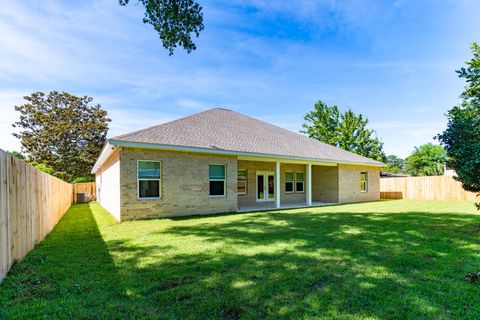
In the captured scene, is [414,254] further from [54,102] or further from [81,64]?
[54,102]

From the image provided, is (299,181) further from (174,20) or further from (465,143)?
(174,20)

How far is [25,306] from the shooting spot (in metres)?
3.26

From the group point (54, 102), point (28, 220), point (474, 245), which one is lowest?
point (474, 245)

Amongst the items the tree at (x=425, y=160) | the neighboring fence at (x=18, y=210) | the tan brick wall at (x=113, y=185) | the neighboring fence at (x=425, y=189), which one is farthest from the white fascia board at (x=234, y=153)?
the tree at (x=425, y=160)

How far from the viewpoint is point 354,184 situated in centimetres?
1989

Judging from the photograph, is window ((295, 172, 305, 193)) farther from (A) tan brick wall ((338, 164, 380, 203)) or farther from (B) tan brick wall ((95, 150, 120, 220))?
(B) tan brick wall ((95, 150, 120, 220))

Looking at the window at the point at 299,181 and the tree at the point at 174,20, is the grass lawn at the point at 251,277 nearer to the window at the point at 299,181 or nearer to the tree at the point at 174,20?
the tree at the point at 174,20

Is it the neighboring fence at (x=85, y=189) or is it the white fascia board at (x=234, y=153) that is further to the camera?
the neighboring fence at (x=85, y=189)

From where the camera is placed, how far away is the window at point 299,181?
19500mm

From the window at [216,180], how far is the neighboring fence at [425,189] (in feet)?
56.5

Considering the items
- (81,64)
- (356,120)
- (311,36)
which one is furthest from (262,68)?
(356,120)

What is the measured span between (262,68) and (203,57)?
493 centimetres

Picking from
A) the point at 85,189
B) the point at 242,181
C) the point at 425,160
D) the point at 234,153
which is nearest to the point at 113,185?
the point at 234,153

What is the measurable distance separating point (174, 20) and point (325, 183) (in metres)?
15.3
